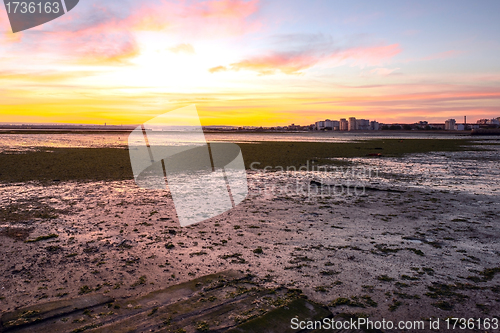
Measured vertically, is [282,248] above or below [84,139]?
below

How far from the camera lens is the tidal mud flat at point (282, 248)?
312 centimetres

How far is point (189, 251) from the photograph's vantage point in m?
4.26

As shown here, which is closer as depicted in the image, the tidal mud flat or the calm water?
the tidal mud flat

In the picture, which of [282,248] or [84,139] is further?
[84,139]

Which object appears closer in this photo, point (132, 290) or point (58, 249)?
point (132, 290)

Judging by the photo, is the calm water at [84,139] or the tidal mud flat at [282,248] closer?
the tidal mud flat at [282,248]

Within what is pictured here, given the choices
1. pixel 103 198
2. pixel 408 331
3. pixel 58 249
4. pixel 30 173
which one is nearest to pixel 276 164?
pixel 103 198

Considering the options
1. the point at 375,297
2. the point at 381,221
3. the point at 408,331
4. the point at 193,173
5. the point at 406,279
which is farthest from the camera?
the point at 193,173

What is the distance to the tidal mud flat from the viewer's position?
312 cm

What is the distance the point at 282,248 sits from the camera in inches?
172

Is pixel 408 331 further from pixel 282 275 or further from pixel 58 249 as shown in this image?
pixel 58 249

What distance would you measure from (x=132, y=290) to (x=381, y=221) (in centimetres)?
441

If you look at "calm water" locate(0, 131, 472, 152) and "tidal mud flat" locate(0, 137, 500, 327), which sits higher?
"calm water" locate(0, 131, 472, 152)

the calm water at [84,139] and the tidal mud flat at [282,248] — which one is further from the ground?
the calm water at [84,139]
